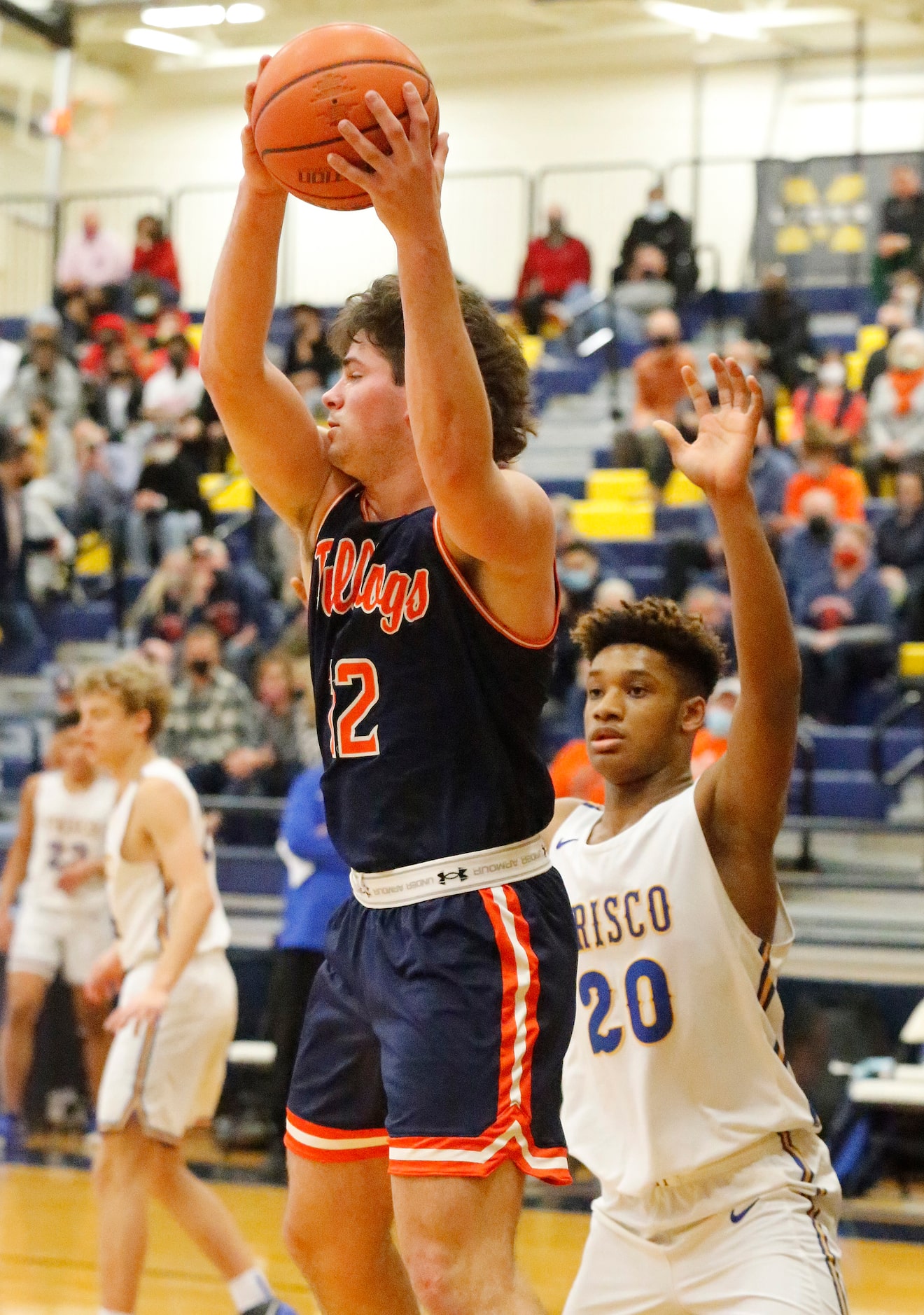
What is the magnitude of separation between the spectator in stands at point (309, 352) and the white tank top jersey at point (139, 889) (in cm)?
795

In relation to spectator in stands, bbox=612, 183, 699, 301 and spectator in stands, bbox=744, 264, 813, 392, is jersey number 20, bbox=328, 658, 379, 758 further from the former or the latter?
spectator in stands, bbox=612, 183, 699, 301

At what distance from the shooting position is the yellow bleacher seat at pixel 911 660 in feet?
31.4

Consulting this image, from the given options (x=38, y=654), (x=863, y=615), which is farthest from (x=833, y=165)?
(x=38, y=654)

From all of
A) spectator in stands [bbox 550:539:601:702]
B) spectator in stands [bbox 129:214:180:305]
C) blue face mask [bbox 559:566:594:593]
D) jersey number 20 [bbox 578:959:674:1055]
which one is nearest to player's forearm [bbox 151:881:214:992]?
jersey number 20 [bbox 578:959:674:1055]

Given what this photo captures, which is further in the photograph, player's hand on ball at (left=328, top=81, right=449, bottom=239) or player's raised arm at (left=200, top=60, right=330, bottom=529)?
player's raised arm at (left=200, top=60, right=330, bottom=529)

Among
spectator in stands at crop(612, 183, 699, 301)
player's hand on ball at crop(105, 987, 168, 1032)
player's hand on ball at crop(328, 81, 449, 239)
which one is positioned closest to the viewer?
player's hand on ball at crop(328, 81, 449, 239)

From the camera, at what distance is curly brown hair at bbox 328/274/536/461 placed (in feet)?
9.38

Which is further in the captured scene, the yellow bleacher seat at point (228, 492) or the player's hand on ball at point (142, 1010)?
the yellow bleacher seat at point (228, 492)

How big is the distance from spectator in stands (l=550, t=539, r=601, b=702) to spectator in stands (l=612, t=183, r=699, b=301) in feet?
16.9

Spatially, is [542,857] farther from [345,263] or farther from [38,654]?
[345,263]

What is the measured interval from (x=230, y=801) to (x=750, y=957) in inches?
234

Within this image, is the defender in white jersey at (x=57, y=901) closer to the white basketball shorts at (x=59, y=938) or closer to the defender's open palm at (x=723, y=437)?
the white basketball shorts at (x=59, y=938)

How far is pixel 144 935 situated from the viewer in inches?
202

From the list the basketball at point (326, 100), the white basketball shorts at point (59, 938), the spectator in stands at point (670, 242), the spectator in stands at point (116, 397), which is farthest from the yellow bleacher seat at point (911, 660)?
the basketball at point (326, 100)
